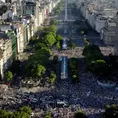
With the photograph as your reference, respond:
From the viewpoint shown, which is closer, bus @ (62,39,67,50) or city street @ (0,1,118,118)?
city street @ (0,1,118,118)

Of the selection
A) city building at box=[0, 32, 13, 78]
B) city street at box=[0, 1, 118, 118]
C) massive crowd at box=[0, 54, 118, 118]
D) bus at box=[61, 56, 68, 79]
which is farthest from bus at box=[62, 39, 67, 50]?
massive crowd at box=[0, 54, 118, 118]

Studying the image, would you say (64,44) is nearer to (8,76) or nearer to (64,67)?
(64,67)

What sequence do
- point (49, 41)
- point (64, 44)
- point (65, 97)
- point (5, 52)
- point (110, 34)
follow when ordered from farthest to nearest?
1. point (110, 34)
2. point (64, 44)
3. point (49, 41)
4. point (5, 52)
5. point (65, 97)

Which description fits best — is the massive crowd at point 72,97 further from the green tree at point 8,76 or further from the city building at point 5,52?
the city building at point 5,52

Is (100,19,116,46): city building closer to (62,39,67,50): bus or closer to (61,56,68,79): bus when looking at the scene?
(62,39,67,50): bus

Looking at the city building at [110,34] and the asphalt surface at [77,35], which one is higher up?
Result: the city building at [110,34]

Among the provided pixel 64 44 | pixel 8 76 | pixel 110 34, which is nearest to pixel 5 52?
pixel 8 76

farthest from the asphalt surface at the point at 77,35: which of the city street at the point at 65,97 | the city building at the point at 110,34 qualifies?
the city street at the point at 65,97

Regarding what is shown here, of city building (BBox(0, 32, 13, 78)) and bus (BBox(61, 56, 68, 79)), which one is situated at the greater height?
city building (BBox(0, 32, 13, 78))

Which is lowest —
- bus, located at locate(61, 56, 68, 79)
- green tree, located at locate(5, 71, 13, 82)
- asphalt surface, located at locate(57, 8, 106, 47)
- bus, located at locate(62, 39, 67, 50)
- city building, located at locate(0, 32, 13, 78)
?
asphalt surface, located at locate(57, 8, 106, 47)

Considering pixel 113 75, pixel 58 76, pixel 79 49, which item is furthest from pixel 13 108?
pixel 79 49

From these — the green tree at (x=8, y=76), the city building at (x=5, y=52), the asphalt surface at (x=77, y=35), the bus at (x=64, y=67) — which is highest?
the city building at (x=5, y=52)
